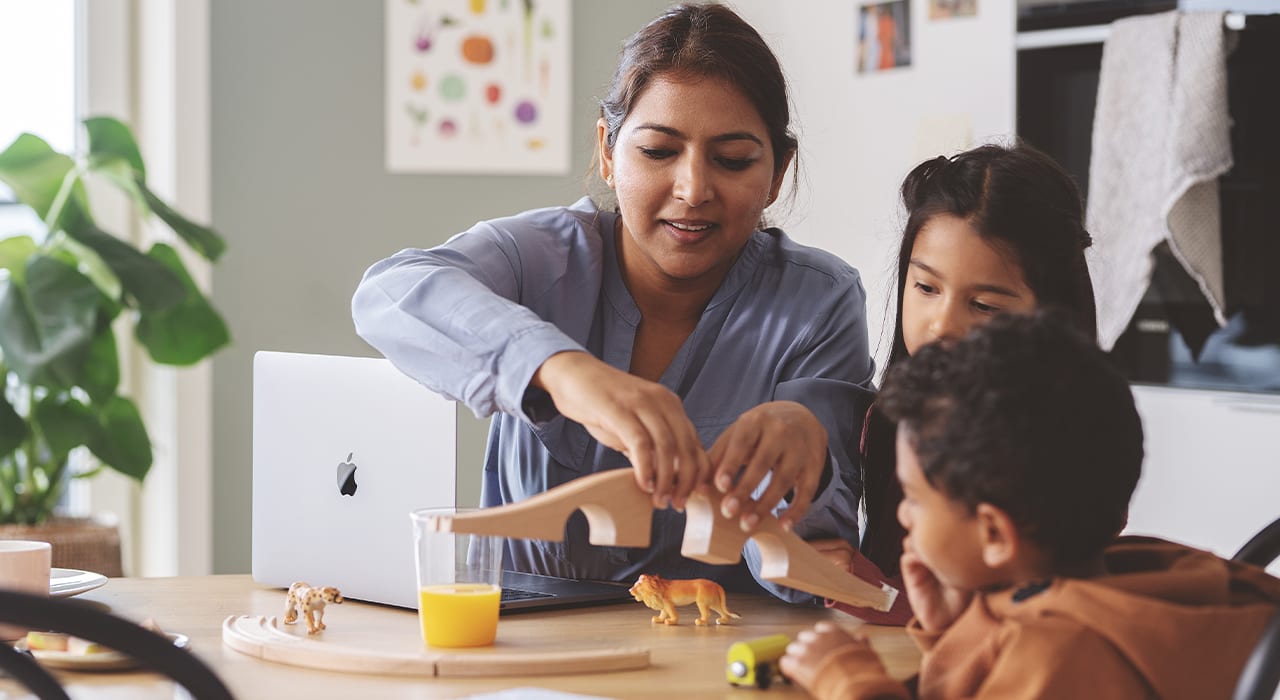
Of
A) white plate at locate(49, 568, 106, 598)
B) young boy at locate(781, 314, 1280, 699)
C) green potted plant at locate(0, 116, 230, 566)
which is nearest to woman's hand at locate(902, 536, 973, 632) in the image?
young boy at locate(781, 314, 1280, 699)

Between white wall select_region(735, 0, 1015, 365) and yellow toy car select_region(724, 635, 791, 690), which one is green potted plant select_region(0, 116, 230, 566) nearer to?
white wall select_region(735, 0, 1015, 365)

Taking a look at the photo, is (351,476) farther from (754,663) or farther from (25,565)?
(754,663)

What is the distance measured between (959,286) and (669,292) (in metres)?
0.41

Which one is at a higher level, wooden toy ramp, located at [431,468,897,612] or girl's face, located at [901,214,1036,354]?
girl's face, located at [901,214,1036,354]

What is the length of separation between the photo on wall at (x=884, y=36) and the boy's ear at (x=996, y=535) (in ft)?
8.97

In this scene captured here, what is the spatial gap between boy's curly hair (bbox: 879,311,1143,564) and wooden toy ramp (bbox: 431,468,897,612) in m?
0.28

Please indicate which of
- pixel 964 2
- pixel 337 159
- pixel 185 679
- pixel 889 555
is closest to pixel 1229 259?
pixel 964 2

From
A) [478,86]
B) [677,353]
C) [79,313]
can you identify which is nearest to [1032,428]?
[677,353]

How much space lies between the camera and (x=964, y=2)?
3352mm

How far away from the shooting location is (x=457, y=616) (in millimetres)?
1260

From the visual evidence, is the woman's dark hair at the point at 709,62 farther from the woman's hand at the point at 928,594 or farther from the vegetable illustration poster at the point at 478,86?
the vegetable illustration poster at the point at 478,86

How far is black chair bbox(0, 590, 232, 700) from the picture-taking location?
0.82 metres

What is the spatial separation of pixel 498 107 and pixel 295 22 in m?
0.60

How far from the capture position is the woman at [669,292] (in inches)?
59.2
